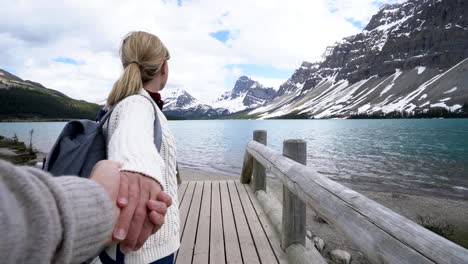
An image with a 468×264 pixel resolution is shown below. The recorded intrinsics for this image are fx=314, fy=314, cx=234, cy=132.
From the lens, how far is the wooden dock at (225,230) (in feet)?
13.0

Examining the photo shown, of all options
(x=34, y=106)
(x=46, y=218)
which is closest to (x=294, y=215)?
(x=46, y=218)

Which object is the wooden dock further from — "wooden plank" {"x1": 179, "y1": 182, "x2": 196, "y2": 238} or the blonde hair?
the blonde hair

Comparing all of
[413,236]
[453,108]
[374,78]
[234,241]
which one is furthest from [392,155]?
[374,78]

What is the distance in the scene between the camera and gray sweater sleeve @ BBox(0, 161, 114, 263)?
0.60m

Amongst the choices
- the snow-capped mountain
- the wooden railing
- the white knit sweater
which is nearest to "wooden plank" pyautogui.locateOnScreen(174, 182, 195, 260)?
the wooden railing

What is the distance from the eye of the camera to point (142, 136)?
4.60 ft

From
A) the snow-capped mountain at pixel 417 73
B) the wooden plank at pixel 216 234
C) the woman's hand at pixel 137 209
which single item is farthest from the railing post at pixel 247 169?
the snow-capped mountain at pixel 417 73

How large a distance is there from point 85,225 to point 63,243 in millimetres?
88

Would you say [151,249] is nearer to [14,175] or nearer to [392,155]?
[14,175]

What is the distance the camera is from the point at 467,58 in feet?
493

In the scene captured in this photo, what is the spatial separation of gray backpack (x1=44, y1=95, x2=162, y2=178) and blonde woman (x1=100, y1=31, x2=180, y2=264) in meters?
0.06

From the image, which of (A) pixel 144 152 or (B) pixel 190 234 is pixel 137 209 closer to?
(A) pixel 144 152

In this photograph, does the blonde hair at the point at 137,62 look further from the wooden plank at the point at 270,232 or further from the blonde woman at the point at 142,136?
the wooden plank at the point at 270,232

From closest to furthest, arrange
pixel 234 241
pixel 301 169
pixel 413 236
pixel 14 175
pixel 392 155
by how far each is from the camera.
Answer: pixel 14 175 < pixel 413 236 < pixel 301 169 < pixel 234 241 < pixel 392 155
